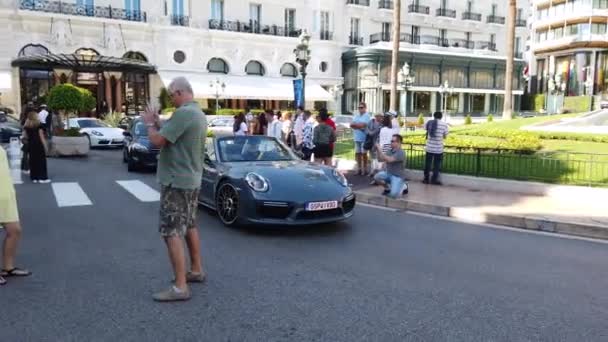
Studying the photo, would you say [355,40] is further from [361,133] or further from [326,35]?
[361,133]

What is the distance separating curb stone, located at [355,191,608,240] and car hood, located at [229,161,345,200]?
2.25m

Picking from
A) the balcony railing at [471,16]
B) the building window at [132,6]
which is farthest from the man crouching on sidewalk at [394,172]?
the balcony railing at [471,16]

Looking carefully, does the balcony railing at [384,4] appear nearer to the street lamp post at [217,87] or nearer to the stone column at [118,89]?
the street lamp post at [217,87]

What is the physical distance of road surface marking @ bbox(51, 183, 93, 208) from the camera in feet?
31.4

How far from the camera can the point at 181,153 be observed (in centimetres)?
464

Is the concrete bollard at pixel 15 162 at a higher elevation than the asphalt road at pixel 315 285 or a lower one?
higher

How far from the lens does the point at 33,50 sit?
112 ft

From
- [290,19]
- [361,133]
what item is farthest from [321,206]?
[290,19]

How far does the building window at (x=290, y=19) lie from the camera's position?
4419cm

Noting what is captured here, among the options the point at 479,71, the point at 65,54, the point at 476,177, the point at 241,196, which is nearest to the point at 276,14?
the point at 65,54

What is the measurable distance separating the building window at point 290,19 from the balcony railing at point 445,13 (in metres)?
15.5

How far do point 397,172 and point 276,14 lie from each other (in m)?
36.2

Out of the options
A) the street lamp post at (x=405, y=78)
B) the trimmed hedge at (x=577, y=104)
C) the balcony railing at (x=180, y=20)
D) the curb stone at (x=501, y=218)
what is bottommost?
the curb stone at (x=501, y=218)

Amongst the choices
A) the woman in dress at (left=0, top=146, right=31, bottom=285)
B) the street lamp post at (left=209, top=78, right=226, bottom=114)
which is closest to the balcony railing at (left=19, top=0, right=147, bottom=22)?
the street lamp post at (left=209, top=78, right=226, bottom=114)
